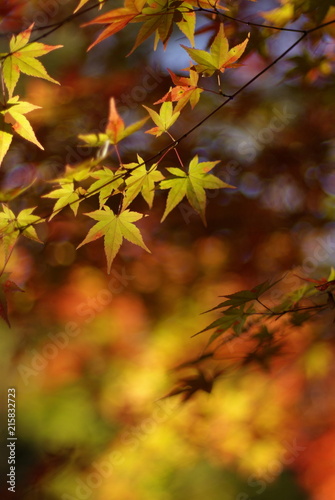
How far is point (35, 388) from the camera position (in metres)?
2.16

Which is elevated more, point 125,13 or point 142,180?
point 125,13

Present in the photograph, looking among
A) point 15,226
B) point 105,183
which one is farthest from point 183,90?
point 15,226

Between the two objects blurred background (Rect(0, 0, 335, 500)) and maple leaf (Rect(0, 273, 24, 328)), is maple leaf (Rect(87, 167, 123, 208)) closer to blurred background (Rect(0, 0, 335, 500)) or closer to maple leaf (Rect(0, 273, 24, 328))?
maple leaf (Rect(0, 273, 24, 328))

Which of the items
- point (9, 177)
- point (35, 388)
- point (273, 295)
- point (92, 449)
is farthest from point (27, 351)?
point (273, 295)

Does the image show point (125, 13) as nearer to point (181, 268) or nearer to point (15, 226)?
point (15, 226)

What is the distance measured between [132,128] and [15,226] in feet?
0.96

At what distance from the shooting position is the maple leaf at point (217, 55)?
689 mm

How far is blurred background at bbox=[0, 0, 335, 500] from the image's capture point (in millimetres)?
1543

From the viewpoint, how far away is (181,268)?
1653 mm

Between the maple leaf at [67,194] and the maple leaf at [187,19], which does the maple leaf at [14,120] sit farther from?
the maple leaf at [187,19]

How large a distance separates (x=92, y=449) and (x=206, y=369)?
841mm

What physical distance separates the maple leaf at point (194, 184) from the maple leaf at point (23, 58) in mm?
266

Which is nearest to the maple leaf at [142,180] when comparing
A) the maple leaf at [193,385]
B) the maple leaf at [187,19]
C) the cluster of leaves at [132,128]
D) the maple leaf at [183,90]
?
the cluster of leaves at [132,128]

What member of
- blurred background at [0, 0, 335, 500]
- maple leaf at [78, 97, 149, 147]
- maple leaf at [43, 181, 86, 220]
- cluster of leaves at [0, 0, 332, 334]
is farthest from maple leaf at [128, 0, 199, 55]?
blurred background at [0, 0, 335, 500]
